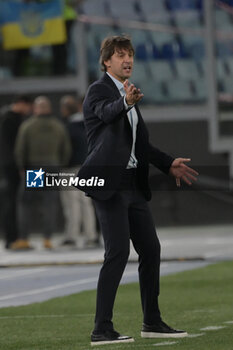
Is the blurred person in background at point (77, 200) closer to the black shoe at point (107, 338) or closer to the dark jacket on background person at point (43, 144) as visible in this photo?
the dark jacket on background person at point (43, 144)

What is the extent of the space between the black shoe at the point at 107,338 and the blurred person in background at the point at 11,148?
9.88 meters

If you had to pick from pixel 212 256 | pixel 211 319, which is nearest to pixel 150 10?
pixel 212 256

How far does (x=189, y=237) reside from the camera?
1877cm

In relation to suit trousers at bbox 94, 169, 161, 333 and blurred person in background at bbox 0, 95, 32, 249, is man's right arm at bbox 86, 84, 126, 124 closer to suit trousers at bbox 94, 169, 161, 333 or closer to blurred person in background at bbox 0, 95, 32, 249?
suit trousers at bbox 94, 169, 161, 333

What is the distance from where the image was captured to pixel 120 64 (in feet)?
28.0

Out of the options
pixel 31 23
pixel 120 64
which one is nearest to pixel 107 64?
pixel 120 64

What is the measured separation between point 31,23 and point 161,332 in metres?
13.5

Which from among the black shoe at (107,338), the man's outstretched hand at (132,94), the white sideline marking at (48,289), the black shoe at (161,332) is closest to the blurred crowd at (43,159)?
the white sideline marking at (48,289)

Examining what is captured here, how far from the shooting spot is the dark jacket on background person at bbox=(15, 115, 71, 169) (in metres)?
18.0

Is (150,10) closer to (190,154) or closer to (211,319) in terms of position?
(190,154)

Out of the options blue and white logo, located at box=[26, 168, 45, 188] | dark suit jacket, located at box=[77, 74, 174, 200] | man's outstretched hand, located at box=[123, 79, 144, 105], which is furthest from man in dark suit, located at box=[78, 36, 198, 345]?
blue and white logo, located at box=[26, 168, 45, 188]

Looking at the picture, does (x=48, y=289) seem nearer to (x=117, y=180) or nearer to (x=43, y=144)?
(x=117, y=180)

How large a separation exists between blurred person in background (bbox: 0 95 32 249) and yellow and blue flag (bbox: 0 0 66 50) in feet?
10.8

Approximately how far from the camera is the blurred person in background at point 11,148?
18.3m
